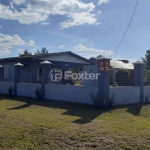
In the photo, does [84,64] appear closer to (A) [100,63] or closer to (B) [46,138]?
(A) [100,63]

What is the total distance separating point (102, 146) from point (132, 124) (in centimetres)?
246

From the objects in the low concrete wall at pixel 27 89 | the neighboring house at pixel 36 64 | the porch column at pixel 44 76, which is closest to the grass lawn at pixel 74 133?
the porch column at pixel 44 76

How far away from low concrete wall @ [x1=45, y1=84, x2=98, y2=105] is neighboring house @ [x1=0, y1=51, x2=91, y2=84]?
638 centimetres

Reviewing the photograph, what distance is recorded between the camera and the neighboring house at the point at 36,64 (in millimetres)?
19891

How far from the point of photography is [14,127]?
6.60m

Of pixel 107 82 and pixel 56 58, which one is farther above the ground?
pixel 56 58

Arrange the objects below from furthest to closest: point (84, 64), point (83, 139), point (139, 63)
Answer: point (84, 64) < point (139, 63) < point (83, 139)

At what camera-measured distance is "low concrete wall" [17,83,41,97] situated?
14633 mm

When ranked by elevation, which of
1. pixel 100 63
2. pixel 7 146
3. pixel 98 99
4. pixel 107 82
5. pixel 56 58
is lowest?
pixel 7 146

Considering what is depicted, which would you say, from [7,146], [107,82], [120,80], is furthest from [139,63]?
[7,146]

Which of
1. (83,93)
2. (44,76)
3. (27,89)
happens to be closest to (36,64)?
(27,89)

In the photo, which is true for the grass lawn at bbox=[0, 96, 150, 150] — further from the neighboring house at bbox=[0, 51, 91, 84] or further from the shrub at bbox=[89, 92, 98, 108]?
the neighboring house at bbox=[0, 51, 91, 84]

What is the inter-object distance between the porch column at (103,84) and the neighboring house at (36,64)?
32.3 ft

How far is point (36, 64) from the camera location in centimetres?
1983
